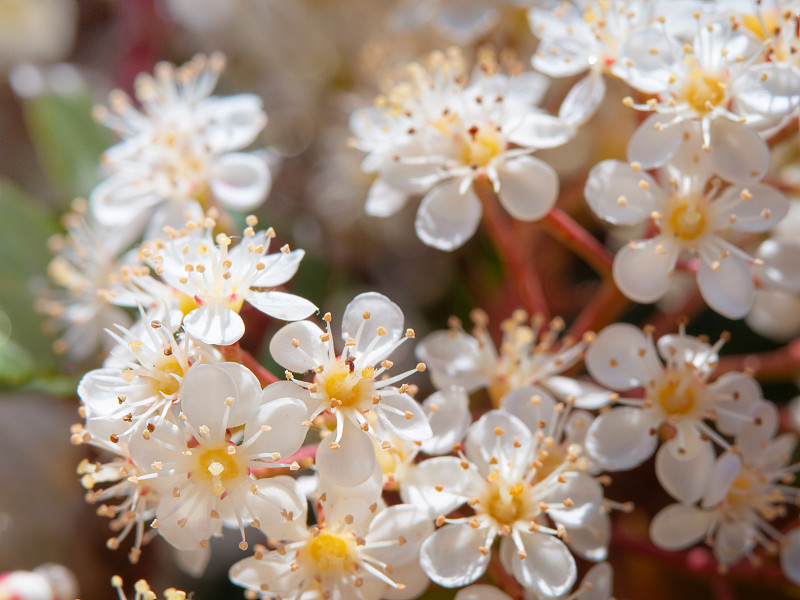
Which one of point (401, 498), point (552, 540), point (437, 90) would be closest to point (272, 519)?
point (401, 498)

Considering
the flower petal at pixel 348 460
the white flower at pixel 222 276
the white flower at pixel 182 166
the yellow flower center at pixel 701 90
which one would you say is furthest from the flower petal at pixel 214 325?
the yellow flower center at pixel 701 90

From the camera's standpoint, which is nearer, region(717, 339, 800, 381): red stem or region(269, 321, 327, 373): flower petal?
region(269, 321, 327, 373): flower petal

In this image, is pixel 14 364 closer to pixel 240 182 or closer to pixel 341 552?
pixel 240 182

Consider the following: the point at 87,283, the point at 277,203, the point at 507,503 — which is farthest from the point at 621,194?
the point at 277,203

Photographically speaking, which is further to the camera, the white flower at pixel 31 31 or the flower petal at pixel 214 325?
the white flower at pixel 31 31

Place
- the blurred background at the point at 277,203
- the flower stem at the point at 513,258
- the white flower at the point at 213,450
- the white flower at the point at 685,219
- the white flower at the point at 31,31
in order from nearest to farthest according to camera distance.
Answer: the white flower at the point at 213,450 < the white flower at the point at 685,219 < the flower stem at the point at 513,258 < the blurred background at the point at 277,203 < the white flower at the point at 31,31

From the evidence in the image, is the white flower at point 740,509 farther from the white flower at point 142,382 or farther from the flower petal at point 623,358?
the white flower at point 142,382

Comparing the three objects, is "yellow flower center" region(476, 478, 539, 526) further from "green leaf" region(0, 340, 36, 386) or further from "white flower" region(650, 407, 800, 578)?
"green leaf" region(0, 340, 36, 386)

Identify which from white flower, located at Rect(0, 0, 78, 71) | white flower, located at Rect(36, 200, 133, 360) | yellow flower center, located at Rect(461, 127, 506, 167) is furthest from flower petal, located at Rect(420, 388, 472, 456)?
white flower, located at Rect(0, 0, 78, 71)
